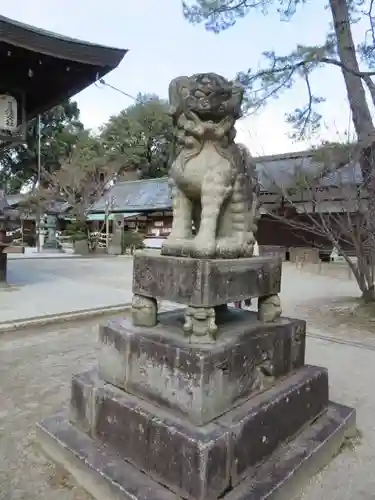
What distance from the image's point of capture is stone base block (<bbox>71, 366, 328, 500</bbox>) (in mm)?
1638

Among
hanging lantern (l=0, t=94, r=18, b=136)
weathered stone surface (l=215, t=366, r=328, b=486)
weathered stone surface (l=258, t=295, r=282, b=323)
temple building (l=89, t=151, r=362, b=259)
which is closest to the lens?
weathered stone surface (l=215, t=366, r=328, b=486)

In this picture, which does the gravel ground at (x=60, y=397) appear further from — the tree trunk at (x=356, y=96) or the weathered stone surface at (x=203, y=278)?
the tree trunk at (x=356, y=96)

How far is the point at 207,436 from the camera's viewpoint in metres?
1.66

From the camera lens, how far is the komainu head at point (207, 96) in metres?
1.97

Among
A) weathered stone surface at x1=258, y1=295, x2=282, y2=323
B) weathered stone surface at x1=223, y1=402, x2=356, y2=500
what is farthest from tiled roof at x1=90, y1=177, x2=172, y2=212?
weathered stone surface at x1=223, y1=402, x2=356, y2=500

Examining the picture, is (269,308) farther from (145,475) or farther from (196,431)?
(145,475)

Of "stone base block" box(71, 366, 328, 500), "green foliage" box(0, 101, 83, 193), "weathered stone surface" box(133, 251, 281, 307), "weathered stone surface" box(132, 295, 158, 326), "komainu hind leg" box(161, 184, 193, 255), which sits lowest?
"stone base block" box(71, 366, 328, 500)

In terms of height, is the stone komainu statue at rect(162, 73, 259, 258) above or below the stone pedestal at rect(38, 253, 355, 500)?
above

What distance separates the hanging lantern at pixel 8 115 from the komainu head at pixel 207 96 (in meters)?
5.20

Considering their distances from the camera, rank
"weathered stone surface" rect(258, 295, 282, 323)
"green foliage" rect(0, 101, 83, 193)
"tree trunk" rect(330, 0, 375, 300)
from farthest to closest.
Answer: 1. "green foliage" rect(0, 101, 83, 193)
2. "tree trunk" rect(330, 0, 375, 300)
3. "weathered stone surface" rect(258, 295, 282, 323)

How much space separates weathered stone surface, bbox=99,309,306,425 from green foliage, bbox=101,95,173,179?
29.0 metres

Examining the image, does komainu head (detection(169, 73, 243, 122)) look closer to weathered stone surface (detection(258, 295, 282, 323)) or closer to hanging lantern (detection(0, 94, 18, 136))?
weathered stone surface (detection(258, 295, 282, 323))

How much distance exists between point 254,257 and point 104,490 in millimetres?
1388

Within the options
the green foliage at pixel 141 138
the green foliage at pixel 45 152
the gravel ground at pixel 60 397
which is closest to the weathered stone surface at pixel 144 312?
the gravel ground at pixel 60 397
